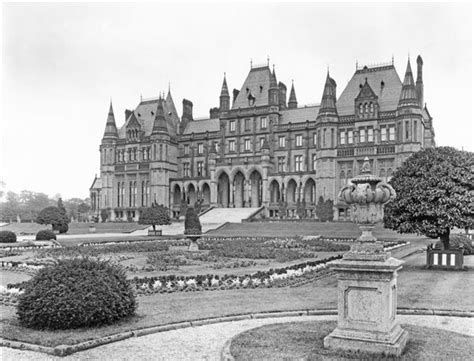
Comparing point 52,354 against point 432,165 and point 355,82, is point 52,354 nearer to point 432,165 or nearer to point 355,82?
point 432,165

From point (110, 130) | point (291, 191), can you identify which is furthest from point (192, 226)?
point (110, 130)

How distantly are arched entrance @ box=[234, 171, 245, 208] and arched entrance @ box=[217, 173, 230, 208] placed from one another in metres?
1.55

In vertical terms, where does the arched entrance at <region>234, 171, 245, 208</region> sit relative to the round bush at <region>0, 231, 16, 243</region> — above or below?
above

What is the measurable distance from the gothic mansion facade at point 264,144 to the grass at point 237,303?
144 feet

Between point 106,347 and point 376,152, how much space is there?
5399cm

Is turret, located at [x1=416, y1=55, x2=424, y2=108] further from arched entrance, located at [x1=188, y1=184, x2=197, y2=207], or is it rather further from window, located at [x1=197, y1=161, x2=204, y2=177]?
arched entrance, located at [x1=188, y1=184, x2=197, y2=207]

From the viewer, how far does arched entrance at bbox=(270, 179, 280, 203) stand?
224 ft

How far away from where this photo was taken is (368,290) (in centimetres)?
836

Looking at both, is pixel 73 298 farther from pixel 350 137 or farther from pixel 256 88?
pixel 256 88

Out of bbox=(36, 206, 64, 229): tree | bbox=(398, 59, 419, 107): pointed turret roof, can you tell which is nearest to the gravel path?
bbox=(36, 206, 64, 229): tree

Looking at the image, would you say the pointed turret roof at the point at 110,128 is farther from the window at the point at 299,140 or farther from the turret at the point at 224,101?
the window at the point at 299,140

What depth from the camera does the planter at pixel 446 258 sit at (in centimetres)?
1948

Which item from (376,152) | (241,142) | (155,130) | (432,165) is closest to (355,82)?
(376,152)

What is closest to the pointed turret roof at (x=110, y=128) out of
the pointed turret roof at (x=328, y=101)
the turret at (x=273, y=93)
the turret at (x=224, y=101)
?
the turret at (x=224, y=101)
